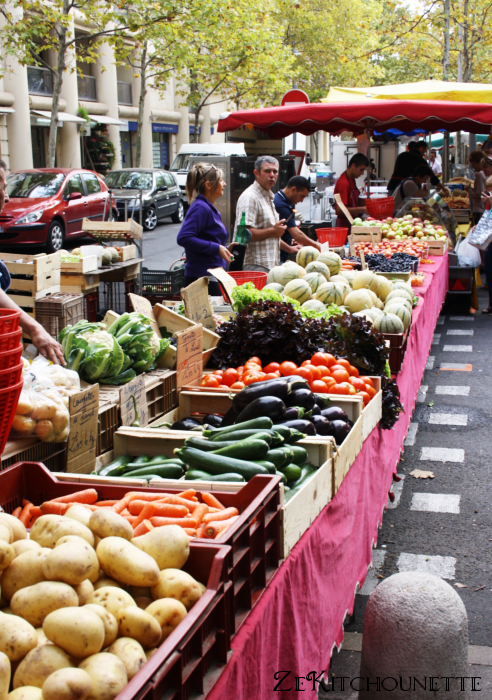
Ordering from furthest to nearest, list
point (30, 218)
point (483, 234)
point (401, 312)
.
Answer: point (30, 218)
point (483, 234)
point (401, 312)

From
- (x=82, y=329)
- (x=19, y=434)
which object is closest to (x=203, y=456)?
(x=19, y=434)

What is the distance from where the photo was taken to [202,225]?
600 cm

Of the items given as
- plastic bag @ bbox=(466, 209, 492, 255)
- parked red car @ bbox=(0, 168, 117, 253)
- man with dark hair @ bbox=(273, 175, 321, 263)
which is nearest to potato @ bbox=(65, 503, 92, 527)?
man with dark hair @ bbox=(273, 175, 321, 263)

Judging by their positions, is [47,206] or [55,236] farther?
[55,236]

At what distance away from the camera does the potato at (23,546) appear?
1.71 meters

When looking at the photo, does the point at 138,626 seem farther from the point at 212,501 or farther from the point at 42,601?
the point at 212,501

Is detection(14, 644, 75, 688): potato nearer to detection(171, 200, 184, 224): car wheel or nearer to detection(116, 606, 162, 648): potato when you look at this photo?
detection(116, 606, 162, 648): potato

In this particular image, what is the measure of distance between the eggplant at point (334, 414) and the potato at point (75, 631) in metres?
2.06

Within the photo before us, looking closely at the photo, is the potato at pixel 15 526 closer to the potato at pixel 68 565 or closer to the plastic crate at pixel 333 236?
the potato at pixel 68 565

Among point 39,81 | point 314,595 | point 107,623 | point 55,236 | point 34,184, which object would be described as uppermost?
point 39,81

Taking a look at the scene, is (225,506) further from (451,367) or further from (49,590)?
(451,367)

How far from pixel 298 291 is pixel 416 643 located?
3378 millimetres

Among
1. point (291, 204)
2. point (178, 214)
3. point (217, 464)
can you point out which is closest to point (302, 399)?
point (217, 464)

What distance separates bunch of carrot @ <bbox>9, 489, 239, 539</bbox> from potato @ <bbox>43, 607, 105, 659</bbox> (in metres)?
0.58
